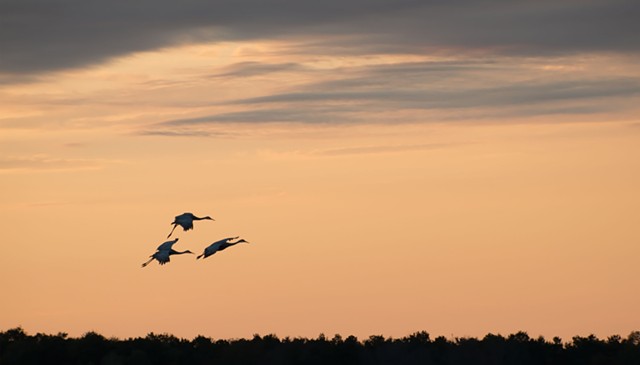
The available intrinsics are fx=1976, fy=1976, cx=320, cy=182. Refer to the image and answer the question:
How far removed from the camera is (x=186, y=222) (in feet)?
347

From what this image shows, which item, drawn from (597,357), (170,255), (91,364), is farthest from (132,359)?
(170,255)

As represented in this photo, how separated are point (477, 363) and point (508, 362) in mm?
3930

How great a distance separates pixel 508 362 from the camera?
199875 millimetres

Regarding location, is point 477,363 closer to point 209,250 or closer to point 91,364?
point 91,364

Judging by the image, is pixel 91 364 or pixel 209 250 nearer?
pixel 209 250

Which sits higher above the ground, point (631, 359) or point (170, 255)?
point (631, 359)

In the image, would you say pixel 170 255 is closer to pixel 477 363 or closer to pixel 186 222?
pixel 186 222

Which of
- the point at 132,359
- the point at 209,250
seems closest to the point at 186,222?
the point at 209,250

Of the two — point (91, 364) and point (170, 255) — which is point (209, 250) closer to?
point (170, 255)

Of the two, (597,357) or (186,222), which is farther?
(597,357)

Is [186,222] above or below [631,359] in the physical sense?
below

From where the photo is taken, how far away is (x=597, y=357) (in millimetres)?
199000

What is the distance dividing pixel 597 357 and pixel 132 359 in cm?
4676

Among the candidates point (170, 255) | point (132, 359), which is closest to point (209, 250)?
point (170, 255)
